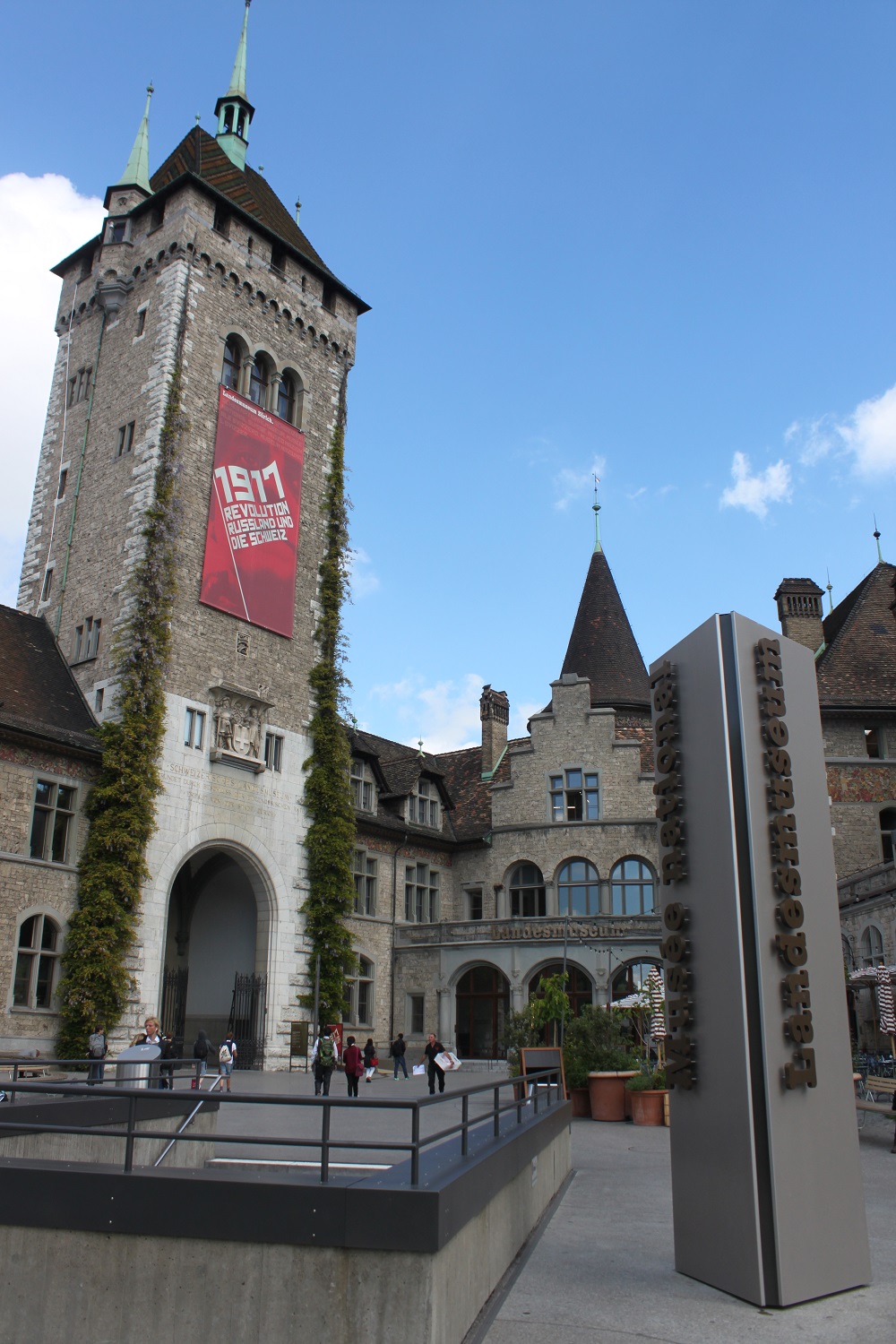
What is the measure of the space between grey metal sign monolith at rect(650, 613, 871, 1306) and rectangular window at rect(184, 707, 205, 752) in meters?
19.6

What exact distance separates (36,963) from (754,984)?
19.0 metres

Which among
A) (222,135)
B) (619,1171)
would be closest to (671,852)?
(619,1171)

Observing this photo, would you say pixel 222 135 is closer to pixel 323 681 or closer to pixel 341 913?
pixel 323 681

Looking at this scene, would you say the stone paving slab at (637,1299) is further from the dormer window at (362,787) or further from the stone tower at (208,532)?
the dormer window at (362,787)

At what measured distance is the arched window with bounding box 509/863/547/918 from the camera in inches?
1361

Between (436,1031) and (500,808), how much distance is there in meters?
7.35

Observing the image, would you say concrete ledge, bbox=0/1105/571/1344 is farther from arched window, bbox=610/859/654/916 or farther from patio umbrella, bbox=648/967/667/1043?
arched window, bbox=610/859/654/916

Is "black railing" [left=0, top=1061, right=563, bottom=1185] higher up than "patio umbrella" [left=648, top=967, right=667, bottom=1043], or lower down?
lower down

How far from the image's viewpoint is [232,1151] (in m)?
8.84

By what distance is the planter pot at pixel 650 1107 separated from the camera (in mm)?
17797

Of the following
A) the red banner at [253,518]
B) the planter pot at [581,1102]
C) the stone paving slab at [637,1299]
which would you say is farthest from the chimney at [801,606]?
the stone paving slab at [637,1299]

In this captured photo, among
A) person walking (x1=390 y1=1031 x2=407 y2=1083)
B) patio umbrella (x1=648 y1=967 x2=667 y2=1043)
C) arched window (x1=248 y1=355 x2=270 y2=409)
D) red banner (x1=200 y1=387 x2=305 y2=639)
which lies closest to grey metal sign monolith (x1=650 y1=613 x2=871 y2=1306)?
patio umbrella (x1=648 y1=967 x2=667 y2=1043)

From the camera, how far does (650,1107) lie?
17.9 meters

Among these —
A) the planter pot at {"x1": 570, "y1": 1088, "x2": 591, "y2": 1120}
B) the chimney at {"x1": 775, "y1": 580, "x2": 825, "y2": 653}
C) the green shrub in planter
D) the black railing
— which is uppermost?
the chimney at {"x1": 775, "y1": 580, "x2": 825, "y2": 653}
